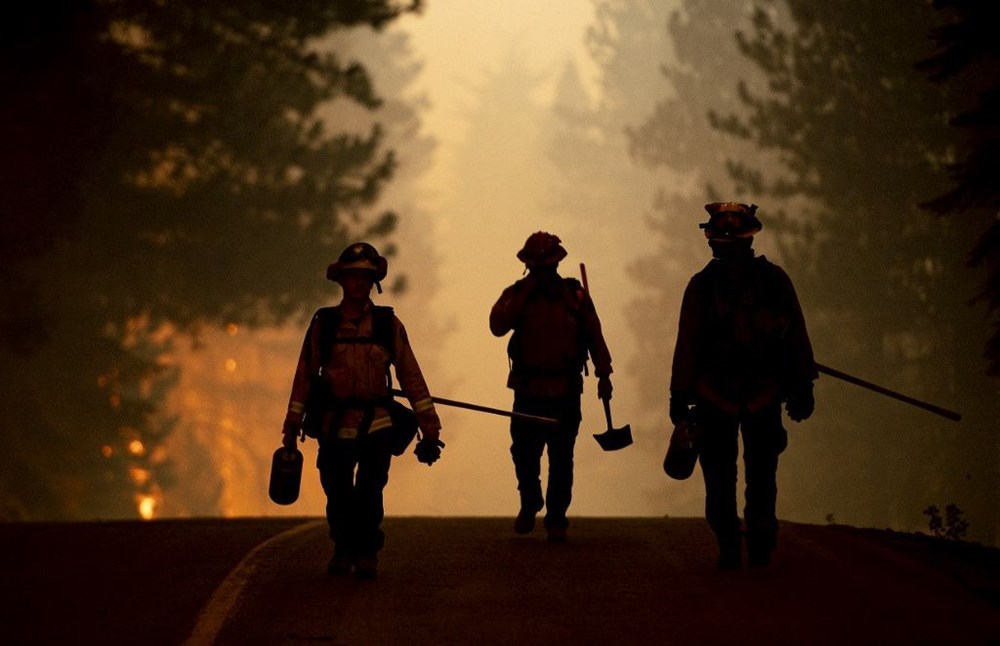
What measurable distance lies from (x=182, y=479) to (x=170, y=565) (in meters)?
37.5

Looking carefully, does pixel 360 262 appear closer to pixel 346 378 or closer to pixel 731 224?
pixel 346 378

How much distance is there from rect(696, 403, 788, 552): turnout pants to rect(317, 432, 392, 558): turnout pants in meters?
1.89

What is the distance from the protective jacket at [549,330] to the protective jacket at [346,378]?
244 cm

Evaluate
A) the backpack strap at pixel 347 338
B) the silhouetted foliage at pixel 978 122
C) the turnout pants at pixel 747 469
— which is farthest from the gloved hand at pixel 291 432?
the silhouetted foliage at pixel 978 122

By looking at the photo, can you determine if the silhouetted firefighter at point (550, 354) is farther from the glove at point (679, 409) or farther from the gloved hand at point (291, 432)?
the gloved hand at point (291, 432)

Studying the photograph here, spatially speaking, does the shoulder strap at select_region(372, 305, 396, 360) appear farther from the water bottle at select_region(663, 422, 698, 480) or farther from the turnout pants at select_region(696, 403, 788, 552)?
the turnout pants at select_region(696, 403, 788, 552)

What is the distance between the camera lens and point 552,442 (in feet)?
42.6

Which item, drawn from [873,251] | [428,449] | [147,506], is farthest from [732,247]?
[147,506]

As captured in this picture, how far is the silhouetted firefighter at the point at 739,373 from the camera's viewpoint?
34.9 ft

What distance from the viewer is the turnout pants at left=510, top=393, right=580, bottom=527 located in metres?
12.9

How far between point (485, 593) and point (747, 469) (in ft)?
5.70

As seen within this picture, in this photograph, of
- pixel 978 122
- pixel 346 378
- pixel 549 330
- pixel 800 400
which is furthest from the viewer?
pixel 978 122

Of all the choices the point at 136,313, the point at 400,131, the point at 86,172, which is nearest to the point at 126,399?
the point at 136,313

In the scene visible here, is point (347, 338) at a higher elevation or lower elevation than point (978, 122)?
lower
